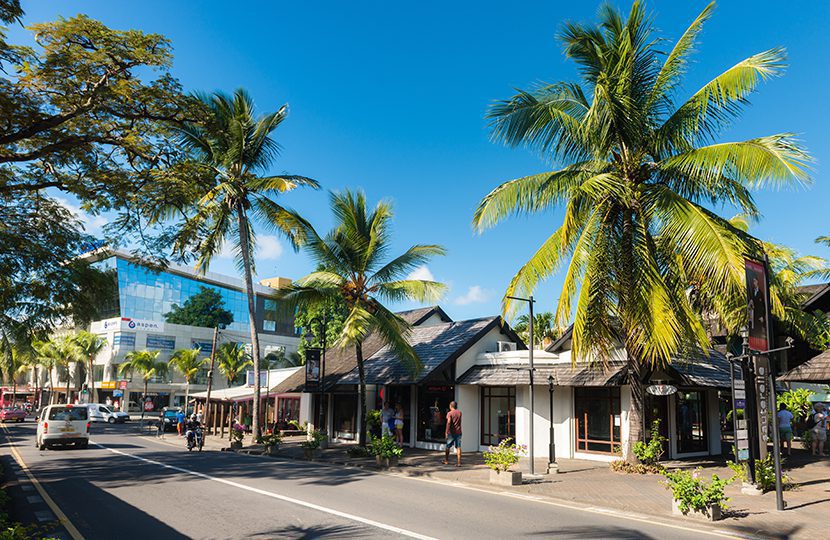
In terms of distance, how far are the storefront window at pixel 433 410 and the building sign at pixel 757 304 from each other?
12440 millimetres

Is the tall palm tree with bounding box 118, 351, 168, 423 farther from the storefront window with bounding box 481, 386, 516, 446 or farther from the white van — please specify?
the storefront window with bounding box 481, 386, 516, 446

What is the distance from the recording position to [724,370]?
2044cm

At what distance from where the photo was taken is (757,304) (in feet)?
39.3

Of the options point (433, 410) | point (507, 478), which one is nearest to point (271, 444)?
point (433, 410)

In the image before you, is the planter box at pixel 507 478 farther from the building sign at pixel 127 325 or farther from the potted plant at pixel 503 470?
the building sign at pixel 127 325

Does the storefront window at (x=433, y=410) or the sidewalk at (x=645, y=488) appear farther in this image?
the storefront window at (x=433, y=410)

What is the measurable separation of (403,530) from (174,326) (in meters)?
65.0

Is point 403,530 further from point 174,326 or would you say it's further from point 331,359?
point 174,326

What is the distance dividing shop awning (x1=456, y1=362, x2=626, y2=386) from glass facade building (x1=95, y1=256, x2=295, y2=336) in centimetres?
4301

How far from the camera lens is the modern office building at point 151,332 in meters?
62.8

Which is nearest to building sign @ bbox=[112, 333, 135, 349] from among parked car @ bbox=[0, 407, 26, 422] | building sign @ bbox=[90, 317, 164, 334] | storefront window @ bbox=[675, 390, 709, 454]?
building sign @ bbox=[90, 317, 164, 334]

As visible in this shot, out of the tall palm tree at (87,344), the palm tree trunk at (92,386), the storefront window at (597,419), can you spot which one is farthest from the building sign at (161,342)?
the storefront window at (597,419)

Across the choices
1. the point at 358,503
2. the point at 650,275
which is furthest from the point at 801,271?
the point at 358,503

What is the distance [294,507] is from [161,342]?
61436 mm
